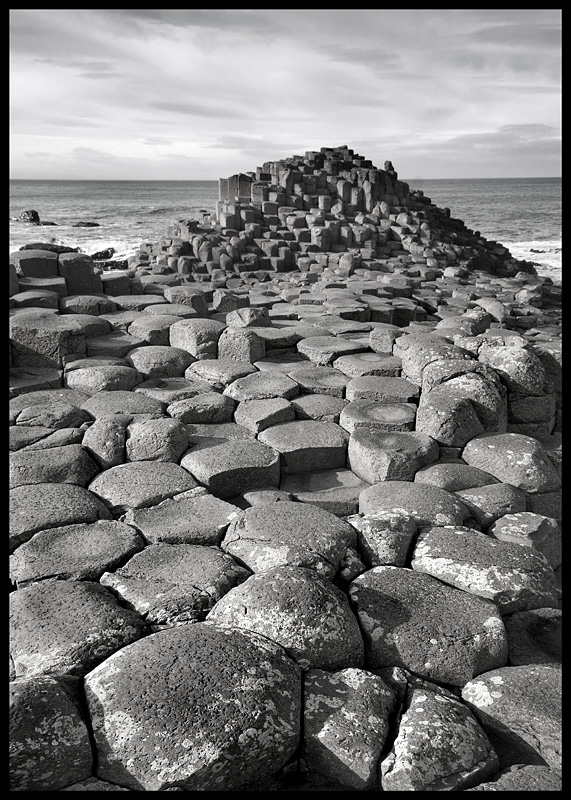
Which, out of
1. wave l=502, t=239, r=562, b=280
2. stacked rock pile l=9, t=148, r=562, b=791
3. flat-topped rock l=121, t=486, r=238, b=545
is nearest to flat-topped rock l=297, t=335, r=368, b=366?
stacked rock pile l=9, t=148, r=562, b=791

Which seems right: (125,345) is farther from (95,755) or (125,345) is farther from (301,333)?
(95,755)

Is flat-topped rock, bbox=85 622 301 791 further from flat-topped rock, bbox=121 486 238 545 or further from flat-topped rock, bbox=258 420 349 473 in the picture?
flat-topped rock, bbox=258 420 349 473

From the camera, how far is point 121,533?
12.1ft

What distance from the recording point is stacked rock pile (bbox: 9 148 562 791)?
2.35 m

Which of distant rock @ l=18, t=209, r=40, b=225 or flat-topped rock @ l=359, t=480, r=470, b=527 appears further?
distant rock @ l=18, t=209, r=40, b=225

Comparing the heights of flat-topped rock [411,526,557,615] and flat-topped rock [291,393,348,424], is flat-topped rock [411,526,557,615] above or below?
below

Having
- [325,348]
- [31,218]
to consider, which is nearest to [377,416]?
[325,348]

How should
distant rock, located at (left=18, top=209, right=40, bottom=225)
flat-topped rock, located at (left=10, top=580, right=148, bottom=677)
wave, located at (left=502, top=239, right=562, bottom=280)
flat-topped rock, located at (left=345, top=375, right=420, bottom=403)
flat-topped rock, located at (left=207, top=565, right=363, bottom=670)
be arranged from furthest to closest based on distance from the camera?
distant rock, located at (left=18, top=209, right=40, bottom=225), wave, located at (left=502, top=239, right=562, bottom=280), flat-topped rock, located at (left=345, top=375, right=420, bottom=403), flat-topped rock, located at (left=207, top=565, right=363, bottom=670), flat-topped rock, located at (left=10, top=580, right=148, bottom=677)

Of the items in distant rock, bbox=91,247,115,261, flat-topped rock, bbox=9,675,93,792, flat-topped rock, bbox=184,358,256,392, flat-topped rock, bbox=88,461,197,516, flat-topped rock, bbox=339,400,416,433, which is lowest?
flat-topped rock, bbox=9,675,93,792

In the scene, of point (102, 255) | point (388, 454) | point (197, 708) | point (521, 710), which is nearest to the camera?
point (197, 708)

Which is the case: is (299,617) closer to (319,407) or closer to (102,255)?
(319,407)

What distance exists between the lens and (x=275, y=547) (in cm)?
342

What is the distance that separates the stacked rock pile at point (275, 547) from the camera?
2354mm

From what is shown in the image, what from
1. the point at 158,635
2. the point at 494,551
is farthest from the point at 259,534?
the point at 494,551
